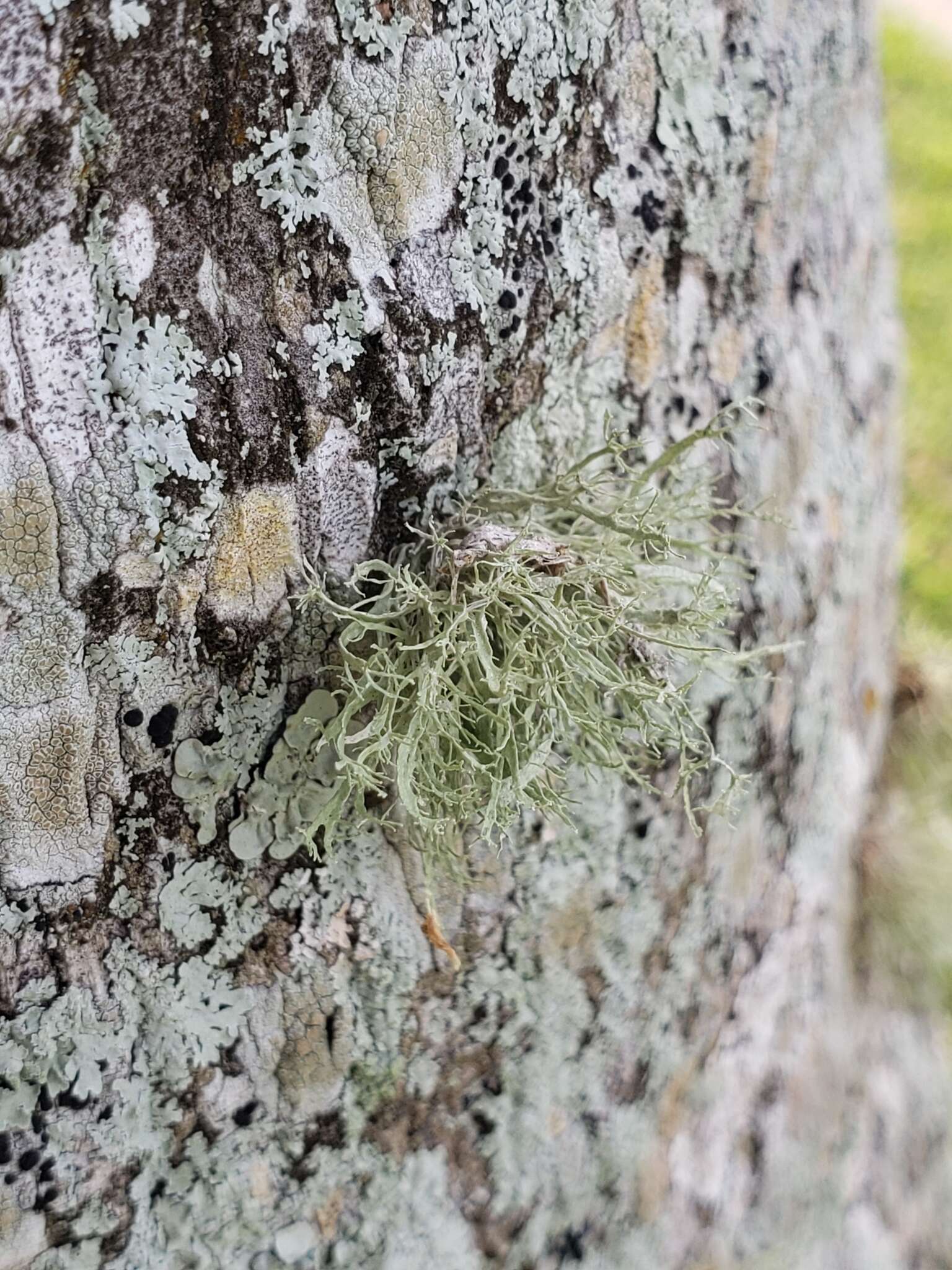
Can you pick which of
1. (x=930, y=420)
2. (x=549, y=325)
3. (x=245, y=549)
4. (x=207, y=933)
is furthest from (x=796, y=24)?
(x=930, y=420)

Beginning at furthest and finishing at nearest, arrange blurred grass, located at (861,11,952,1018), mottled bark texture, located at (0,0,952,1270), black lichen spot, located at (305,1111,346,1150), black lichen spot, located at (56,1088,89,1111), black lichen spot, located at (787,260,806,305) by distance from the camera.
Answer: blurred grass, located at (861,11,952,1018) → black lichen spot, located at (787,260,806,305) → black lichen spot, located at (305,1111,346,1150) → black lichen spot, located at (56,1088,89,1111) → mottled bark texture, located at (0,0,952,1270)

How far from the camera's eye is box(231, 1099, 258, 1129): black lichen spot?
2.66ft

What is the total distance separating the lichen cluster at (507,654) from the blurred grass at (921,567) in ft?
2.95

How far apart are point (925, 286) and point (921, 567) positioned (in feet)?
3.47

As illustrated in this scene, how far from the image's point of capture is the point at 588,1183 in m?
1.07

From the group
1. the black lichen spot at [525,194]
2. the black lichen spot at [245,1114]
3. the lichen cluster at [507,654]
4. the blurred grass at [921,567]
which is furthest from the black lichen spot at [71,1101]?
the blurred grass at [921,567]

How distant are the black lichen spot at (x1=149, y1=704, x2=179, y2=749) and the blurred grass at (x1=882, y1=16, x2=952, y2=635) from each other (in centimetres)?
221

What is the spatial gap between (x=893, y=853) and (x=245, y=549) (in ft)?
3.84

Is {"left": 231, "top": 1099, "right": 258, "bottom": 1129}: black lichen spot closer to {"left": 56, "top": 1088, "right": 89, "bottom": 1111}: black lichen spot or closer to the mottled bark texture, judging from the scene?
the mottled bark texture

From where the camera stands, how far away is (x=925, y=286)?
10.2 ft

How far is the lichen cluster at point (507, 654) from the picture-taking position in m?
0.67

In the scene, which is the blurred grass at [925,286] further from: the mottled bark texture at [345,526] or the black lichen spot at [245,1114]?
the black lichen spot at [245,1114]

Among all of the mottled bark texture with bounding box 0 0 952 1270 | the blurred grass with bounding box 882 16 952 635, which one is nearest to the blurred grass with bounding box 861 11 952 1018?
the blurred grass with bounding box 882 16 952 635

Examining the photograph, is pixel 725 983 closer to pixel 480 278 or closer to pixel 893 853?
pixel 893 853
